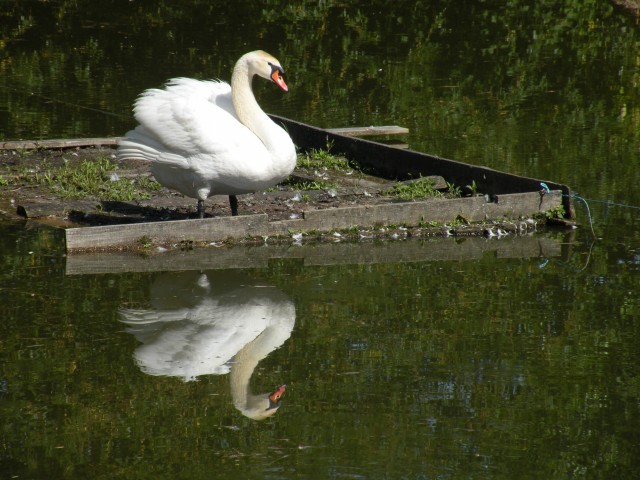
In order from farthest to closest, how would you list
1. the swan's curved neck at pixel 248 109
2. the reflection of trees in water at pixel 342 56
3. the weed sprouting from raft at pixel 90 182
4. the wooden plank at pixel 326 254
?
1. the reflection of trees in water at pixel 342 56
2. the weed sprouting from raft at pixel 90 182
3. the swan's curved neck at pixel 248 109
4. the wooden plank at pixel 326 254

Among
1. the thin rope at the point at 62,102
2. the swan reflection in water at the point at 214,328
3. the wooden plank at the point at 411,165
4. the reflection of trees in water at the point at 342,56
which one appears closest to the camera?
the swan reflection in water at the point at 214,328

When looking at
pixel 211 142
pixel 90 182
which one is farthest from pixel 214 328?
pixel 90 182

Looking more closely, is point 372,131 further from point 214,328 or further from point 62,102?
point 214,328

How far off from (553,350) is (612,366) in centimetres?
41

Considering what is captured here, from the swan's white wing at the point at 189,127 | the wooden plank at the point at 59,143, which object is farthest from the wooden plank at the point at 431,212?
the wooden plank at the point at 59,143

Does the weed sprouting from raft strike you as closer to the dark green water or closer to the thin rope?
the dark green water

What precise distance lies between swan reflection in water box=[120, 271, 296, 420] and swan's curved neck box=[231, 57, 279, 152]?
157cm

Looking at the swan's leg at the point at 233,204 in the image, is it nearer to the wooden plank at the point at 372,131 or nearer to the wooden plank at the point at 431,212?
the wooden plank at the point at 431,212

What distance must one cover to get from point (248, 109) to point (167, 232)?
1421 millimetres

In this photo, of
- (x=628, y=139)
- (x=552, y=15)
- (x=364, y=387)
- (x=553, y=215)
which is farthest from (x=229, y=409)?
(x=552, y=15)

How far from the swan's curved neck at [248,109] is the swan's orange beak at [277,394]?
142 inches

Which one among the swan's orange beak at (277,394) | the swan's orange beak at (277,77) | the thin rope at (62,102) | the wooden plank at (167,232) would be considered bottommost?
the swan's orange beak at (277,394)

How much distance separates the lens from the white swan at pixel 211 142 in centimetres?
960

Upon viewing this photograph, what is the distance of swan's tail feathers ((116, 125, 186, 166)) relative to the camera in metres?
9.76
